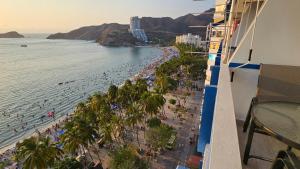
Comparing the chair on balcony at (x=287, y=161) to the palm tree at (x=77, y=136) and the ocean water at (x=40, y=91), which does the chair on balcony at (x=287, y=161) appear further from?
the ocean water at (x=40, y=91)

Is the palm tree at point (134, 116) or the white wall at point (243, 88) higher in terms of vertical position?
the white wall at point (243, 88)

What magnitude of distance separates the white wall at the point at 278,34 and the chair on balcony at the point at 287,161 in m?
3.97

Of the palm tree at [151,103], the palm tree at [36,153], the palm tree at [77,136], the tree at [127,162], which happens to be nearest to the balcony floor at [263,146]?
the tree at [127,162]

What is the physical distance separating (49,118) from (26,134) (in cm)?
627

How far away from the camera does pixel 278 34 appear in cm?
503

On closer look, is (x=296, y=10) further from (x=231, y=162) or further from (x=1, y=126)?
(x=1, y=126)

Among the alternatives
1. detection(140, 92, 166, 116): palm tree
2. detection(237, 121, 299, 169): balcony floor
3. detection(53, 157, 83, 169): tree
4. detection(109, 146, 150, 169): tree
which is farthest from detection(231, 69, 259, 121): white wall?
detection(140, 92, 166, 116): palm tree

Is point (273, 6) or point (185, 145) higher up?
point (273, 6)

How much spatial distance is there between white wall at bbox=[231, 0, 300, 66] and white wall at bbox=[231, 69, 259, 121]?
0.36 metres

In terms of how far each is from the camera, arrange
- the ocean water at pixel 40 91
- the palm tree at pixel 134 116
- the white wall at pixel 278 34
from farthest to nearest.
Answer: the ocean water at pixel 40 91 < the palm tree at pixel 134 116 < the white wall at pixel 278 34

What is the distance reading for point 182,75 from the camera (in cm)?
5747

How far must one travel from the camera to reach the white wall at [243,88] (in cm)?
537

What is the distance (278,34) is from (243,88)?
56.2 inches

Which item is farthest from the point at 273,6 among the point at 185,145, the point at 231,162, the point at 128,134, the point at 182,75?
the point at 182,75
